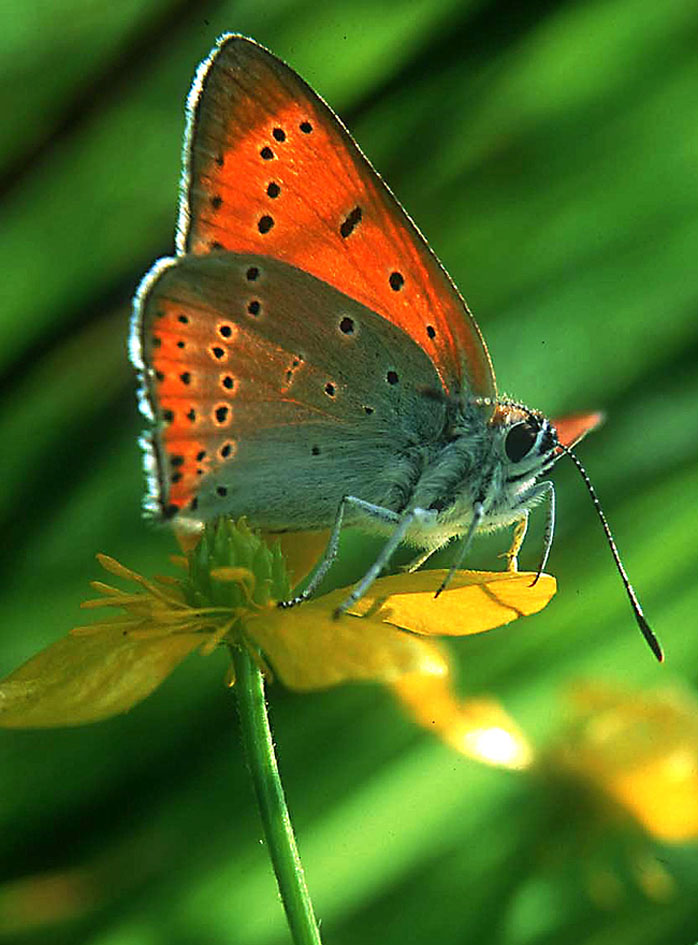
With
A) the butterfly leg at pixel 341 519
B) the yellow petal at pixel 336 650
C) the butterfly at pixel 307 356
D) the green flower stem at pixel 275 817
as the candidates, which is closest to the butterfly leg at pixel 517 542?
the butterfly at pixel 307 356

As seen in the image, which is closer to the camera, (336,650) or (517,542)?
(336,650)

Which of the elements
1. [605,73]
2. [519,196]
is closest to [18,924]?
[519,196]

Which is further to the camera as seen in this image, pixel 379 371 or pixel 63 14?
pixel 63 14

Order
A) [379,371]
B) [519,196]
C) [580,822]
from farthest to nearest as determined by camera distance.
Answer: [519,196] → [580,822] → [379,371]

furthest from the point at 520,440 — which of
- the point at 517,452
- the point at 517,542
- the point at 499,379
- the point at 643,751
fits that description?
the point at 643,751

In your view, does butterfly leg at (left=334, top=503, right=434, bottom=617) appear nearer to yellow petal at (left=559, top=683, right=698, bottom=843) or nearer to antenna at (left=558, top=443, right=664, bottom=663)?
antenna at (left=558, top=443, right=664, bottom=663)

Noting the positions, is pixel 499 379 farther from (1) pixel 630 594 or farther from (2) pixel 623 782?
(2) pixel 623 782

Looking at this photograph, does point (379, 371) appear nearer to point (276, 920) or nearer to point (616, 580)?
point (616, 580)
